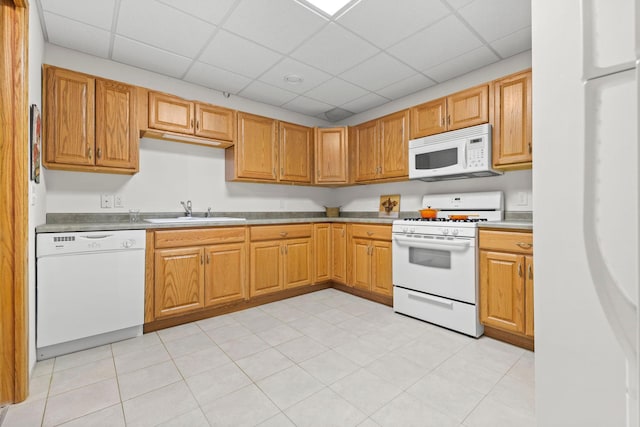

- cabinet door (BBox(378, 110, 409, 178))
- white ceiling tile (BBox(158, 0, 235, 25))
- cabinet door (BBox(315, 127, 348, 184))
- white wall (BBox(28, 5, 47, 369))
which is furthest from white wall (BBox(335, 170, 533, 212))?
white wall (BBox(28, 5, 47, 369))

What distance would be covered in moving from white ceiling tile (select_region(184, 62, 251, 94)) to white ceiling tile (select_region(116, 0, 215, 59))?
315 millimetres

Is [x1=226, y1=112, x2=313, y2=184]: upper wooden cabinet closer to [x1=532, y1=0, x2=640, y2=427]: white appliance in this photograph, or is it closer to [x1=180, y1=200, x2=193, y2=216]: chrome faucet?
[x1=180, y1=200, x2=193, y2=216]: chrome faucet

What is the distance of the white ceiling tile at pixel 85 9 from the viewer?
2.01m

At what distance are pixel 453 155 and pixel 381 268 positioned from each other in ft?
4.36

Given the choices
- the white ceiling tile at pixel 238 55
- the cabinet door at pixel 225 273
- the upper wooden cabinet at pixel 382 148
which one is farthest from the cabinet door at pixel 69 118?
the upper wooden cabinet at pixel 382 148

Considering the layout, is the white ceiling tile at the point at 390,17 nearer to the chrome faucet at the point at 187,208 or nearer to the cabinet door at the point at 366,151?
the cabinet door at the point at 366,151

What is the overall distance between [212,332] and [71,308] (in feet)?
3.22

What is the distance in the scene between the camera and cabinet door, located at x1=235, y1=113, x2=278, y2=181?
11.0 ft

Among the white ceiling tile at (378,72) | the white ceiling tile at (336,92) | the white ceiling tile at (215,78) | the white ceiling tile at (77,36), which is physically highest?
the white ceiling tile at (77,36)

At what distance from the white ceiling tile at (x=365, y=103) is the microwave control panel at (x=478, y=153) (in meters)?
1.36

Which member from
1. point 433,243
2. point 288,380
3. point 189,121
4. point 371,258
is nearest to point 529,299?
point 433,243

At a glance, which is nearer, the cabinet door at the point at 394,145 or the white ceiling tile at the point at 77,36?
the white ceiling tile at the point at 77,36

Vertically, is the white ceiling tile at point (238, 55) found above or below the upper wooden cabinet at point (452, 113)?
above

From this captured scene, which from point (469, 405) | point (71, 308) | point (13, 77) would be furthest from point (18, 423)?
point (469, 405)
